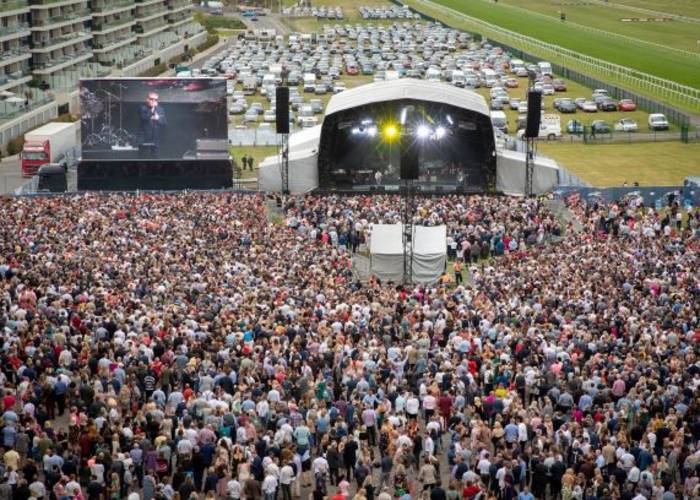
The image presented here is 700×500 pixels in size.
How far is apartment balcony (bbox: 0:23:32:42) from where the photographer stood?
87750 millimetres

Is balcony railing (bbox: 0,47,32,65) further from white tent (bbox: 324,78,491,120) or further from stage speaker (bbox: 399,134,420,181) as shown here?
stage speaker (bbox: 399,134,420,181)

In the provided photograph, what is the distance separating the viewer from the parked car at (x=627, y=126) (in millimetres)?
78312

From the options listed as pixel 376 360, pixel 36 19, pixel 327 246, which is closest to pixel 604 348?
pixel 376 360

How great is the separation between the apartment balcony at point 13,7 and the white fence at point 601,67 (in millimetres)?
40536

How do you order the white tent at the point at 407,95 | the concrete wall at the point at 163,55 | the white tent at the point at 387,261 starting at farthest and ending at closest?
the concrete wall at the point at 163,55
the white tent at the point at 407,95
the white tent at the point at 387,261

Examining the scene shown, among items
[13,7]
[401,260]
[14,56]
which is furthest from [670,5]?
[401,260]

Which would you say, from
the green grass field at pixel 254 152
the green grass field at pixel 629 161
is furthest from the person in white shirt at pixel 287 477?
the green grass field at pixel 254 152

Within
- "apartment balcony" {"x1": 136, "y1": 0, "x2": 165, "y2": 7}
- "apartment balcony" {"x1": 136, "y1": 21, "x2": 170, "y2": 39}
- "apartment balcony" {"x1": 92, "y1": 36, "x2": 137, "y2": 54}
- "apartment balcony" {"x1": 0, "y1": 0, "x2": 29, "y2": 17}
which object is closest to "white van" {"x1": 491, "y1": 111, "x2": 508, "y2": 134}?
"apartment balcony" {"x1": 0, "y1": 0, "x2": 29, "y2": 17}

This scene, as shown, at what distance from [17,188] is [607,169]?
26694 mm

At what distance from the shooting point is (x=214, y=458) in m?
24.0

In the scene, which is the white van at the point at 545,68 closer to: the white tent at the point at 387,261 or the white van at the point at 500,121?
the white van at the point at 500,121

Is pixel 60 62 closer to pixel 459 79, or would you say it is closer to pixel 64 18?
pixel 64 18

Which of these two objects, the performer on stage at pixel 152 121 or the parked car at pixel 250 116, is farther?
the parked car at pixel 250 116

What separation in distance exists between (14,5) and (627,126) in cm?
3902
